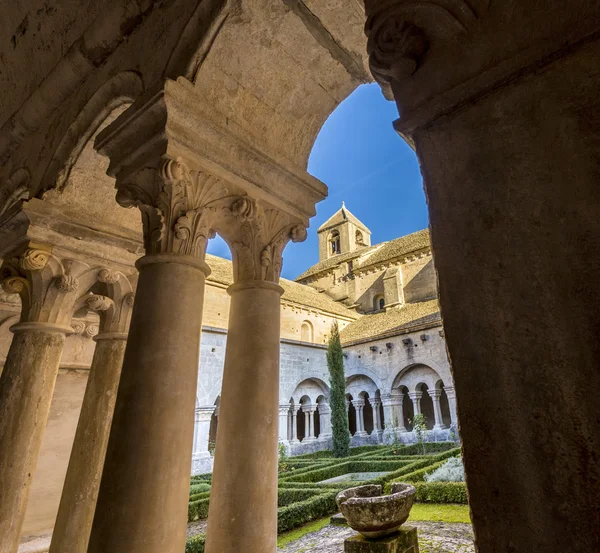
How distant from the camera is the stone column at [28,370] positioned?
2.92 meters

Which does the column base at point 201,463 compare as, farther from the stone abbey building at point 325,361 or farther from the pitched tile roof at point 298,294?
the pitched tile roof at point 298,294

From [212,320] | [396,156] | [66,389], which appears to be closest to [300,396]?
[212,320]

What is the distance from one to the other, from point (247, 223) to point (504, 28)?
1865mm

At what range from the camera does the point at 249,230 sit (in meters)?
2.67

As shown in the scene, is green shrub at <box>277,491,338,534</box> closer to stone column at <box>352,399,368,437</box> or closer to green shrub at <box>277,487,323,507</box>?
green shrub at <box>277,487,323,507</box>

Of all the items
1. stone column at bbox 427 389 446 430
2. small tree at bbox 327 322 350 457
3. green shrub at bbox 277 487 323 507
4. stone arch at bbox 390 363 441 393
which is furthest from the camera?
Answer: stone arch at bbox 390 363 441 393

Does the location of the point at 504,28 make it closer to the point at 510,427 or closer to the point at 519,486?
the point at 510,427

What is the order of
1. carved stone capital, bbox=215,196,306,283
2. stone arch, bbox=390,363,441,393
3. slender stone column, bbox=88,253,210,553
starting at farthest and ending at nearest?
stone arch, bbox=390,363,441,393, carved stone capital, bbox=215,196,306,283, slender stone column, bbox=88,253,210,553

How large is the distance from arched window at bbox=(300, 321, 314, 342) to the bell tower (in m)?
10.5

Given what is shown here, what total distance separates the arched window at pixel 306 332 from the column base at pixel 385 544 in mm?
17419

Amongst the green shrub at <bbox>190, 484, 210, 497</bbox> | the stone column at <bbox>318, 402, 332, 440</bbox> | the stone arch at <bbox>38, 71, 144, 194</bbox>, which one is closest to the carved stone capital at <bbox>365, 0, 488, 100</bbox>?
the stone arch at <bbox>38, 71, 144, 194</bbox>

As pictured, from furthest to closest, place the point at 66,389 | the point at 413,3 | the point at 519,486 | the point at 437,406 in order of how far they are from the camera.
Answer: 1. the point at 437,406
2. the point at 66,389
3. the point at 413,3
4. the point at 519,486

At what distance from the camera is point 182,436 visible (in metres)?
1.87

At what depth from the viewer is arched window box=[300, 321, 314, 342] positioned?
21.1 meters
